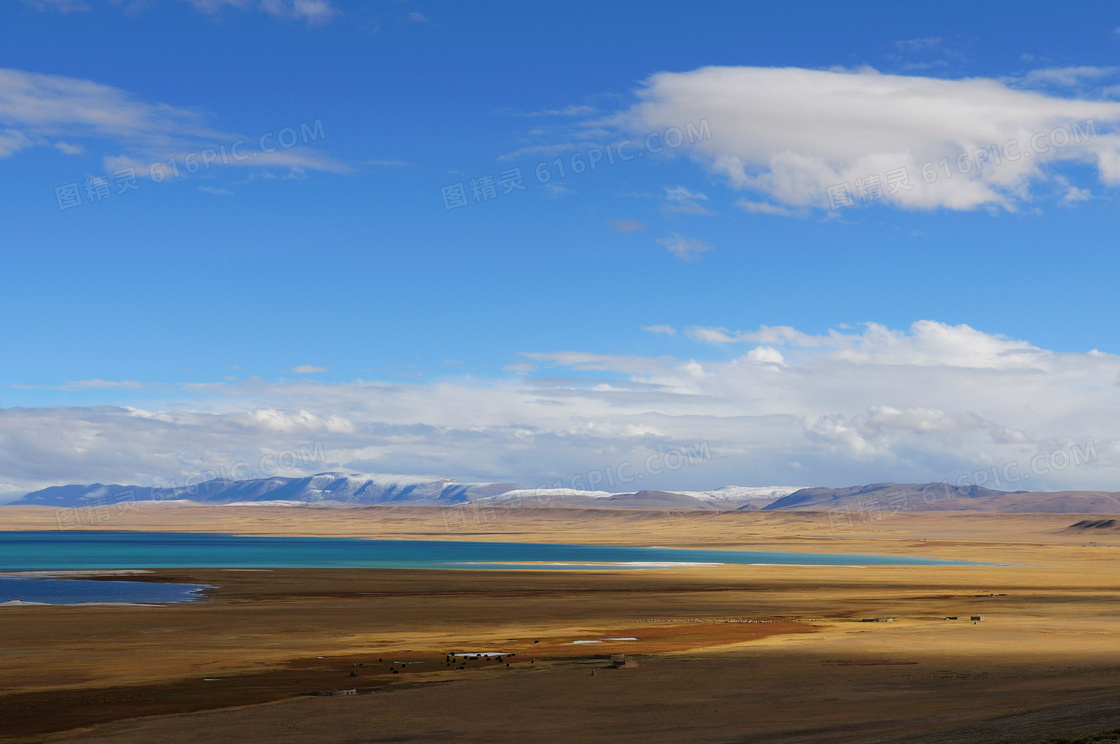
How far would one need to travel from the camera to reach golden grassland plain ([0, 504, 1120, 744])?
77.8 ft

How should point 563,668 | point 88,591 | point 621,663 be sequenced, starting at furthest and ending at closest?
point 88,591, point 621,663, point 563,668

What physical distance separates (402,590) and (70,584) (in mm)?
26544

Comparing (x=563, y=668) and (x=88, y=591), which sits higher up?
(x=88, y=591)

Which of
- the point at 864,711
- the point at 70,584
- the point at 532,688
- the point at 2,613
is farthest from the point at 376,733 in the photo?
the point at 70,584

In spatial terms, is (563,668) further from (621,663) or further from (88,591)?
(88,591)

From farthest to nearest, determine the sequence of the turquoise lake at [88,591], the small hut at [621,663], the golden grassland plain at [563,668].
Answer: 1. the turquoise lake at [88,591]
2. the small hut at [621,663]
3. the golden grassland plain at [563,668]

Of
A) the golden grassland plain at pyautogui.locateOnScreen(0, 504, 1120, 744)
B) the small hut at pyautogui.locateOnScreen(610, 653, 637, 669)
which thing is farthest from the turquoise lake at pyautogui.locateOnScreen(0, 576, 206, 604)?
the small hut at pyautogui.locateOnScreen(610, 653, 637, 669)

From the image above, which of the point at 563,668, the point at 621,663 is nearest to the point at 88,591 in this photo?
the point at 563,668

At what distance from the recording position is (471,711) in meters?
26.4

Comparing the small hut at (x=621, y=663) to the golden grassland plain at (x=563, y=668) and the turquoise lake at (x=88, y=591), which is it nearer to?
the golden grassland plain at (x=563, y=668)

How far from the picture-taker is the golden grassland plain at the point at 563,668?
2372 cm

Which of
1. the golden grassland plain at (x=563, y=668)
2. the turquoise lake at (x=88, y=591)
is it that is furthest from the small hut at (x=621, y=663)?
the turquoise lake at (x=88, y=591)

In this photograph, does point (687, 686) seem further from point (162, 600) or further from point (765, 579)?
point (765, 579)

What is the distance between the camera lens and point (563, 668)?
33625 millimetres
